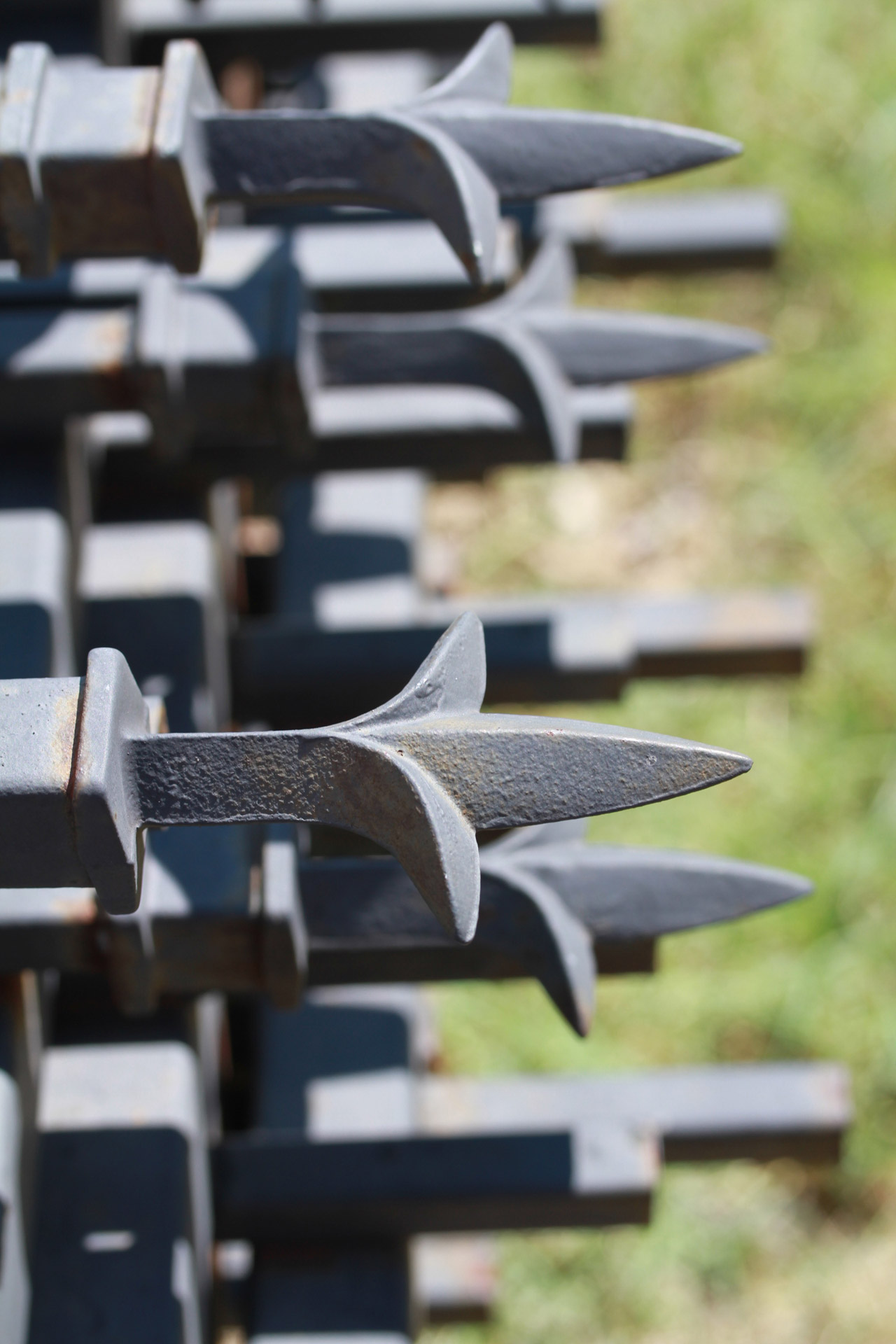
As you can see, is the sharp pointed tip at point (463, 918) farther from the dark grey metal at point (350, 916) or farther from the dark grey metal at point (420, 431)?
the dark grey metal at point (420, 431)

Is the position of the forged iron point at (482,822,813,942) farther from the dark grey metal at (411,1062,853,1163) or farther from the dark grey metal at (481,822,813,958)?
the dark grey metal at (411,1062,853,1163)

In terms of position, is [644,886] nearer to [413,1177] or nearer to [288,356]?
[413,1177]

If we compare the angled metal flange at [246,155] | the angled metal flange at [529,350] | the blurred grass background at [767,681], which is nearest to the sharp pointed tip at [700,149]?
the angled metal flange at [246,155]

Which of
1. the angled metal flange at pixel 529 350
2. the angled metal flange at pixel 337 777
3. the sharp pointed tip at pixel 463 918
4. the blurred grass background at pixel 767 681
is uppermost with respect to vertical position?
the angled metal flange at pixel 529 350

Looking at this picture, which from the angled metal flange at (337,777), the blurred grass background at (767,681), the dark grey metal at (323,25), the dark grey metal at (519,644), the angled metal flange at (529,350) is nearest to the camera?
the angled metal flange at (337,777)

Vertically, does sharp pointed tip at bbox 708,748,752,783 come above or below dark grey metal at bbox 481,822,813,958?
above

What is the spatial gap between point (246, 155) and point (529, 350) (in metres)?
0.35

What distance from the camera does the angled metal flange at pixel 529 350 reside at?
1344 millimetres

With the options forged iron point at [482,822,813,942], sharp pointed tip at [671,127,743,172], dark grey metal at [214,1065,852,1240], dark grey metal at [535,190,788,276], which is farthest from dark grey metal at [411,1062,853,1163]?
dark grey metal at [535,190,788,276]

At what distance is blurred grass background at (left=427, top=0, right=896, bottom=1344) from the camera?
9.29ft

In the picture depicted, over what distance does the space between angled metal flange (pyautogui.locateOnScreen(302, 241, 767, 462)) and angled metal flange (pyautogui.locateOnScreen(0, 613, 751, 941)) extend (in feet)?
1.80

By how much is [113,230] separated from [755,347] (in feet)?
2.20

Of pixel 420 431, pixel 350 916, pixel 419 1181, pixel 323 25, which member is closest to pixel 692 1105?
pixel 419 1181

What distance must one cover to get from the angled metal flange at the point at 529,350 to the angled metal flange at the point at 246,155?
230 millimetres
